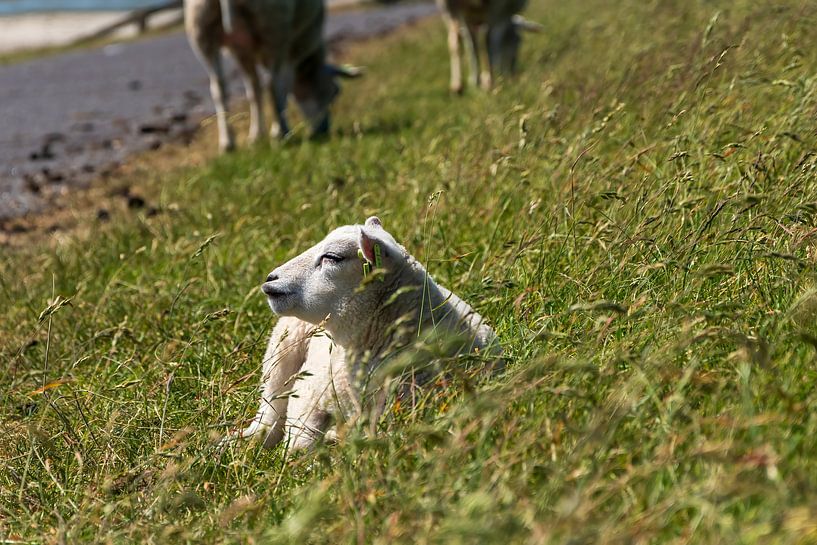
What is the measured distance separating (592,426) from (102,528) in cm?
115

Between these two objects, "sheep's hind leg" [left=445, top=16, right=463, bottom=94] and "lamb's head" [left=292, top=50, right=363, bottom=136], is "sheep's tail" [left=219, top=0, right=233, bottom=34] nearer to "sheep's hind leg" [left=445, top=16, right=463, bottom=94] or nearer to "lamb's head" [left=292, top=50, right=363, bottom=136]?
"lamb's head" [left=292, top=50, right=363, bottom=136]

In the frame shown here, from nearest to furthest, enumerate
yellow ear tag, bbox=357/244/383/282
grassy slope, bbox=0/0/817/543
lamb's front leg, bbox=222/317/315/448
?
grassy slope, bbox=0/0/817/543 → yellow ear tag, bbox=357/244/383/282 → lamb's front leg, bbox=222/317/315/448

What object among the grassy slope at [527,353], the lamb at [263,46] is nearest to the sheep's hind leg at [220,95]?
the lamb at [263,46]

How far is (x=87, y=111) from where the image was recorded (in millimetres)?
12195

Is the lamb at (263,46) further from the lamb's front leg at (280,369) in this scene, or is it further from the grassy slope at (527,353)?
the lamb's front leg at (280,369)

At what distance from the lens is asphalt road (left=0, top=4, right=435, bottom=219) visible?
8.53 meters

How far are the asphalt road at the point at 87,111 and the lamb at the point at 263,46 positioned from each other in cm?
118

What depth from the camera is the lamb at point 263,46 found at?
8203 millimetres

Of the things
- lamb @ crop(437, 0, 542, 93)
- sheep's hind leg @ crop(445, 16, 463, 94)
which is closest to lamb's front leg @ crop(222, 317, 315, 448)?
lamb @ crop(437, 0, 542, 93)

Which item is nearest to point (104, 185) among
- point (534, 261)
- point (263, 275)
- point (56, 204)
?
point (56, 204)

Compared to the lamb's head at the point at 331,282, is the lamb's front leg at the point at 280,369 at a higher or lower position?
lower

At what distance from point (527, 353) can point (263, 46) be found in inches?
243

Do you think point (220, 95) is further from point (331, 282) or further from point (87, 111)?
point (331, 282)

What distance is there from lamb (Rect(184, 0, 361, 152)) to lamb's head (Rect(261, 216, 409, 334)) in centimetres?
472
